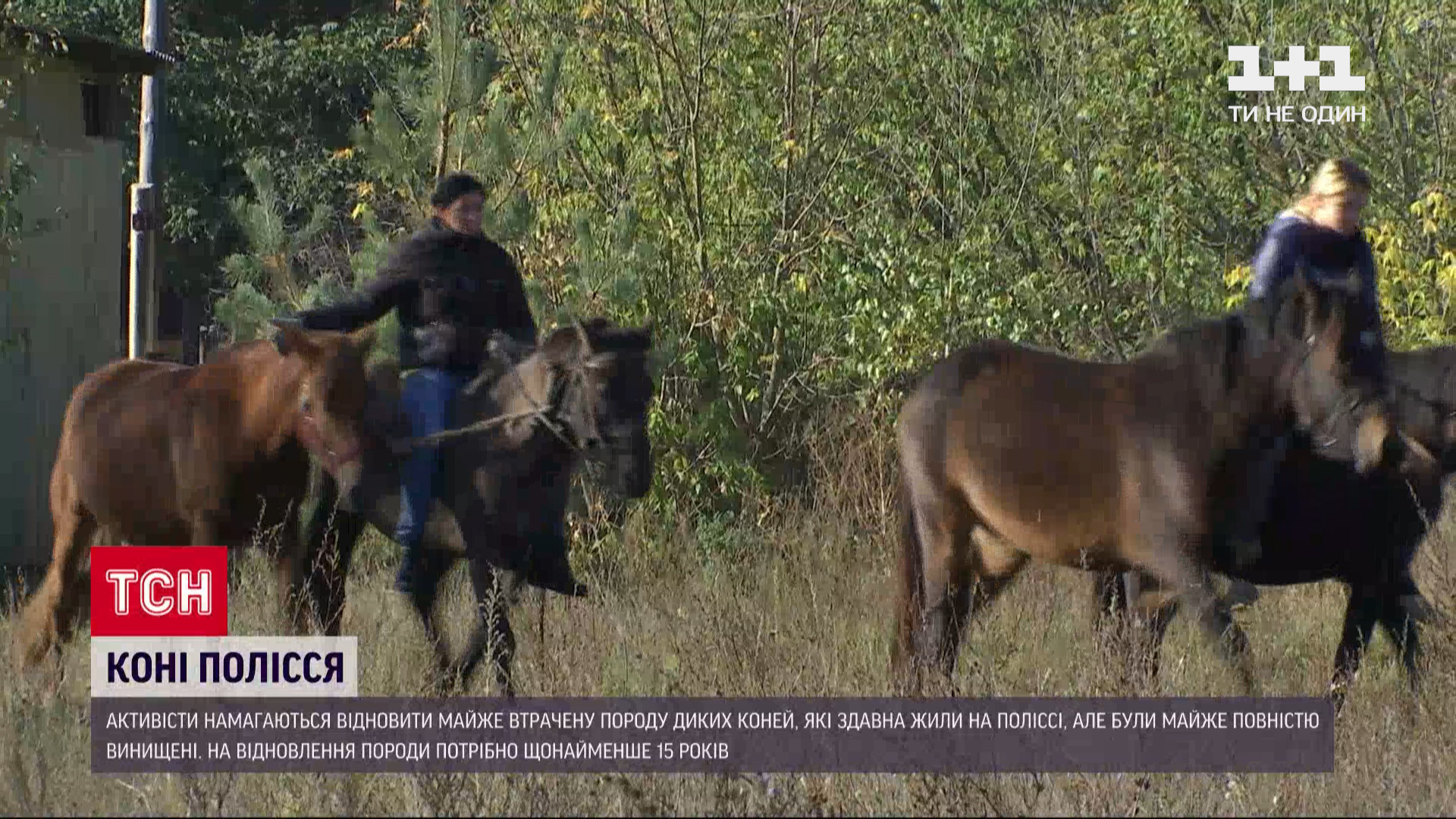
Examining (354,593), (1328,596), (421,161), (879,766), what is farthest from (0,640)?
(1328,596)

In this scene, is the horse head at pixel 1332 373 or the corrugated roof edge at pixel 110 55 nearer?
the horse head at pixel 1332 373

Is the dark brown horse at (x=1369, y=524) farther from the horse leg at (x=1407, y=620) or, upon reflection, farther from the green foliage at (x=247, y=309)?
the green foliage at (x=247, y=309)

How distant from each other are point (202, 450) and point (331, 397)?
0.68 metres

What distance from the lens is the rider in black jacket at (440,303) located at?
7984mm

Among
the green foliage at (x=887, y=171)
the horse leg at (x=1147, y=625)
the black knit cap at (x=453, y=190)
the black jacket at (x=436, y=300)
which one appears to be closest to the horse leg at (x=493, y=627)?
the black jacket at (x=436, y=300)

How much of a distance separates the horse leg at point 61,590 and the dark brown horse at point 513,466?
51.2 inches

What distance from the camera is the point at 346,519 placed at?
27.0ft

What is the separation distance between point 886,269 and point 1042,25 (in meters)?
2.06

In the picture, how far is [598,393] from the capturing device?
7.39 metres

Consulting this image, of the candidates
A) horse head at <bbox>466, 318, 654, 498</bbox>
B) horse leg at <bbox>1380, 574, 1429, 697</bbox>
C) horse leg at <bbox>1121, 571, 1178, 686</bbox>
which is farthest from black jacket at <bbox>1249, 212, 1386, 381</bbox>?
horse head at <bbox>466, 318, 654, 498</bbox>

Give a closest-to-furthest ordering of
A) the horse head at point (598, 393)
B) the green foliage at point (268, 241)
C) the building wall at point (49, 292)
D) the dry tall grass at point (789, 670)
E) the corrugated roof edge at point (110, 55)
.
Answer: the dry tall grass at point (789, 670), the horse head at point (598, 393), the green foliage at point (268, 241), the building wall at point (49, 292), the corrugated roof edge at point (110, 55)

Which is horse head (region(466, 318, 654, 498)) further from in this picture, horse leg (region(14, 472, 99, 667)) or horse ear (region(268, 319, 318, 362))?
horse leg (region(14, 472, 99, 667))

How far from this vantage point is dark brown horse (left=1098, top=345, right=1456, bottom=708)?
755 cm

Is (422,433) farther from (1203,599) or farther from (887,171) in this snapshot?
(887,171)
